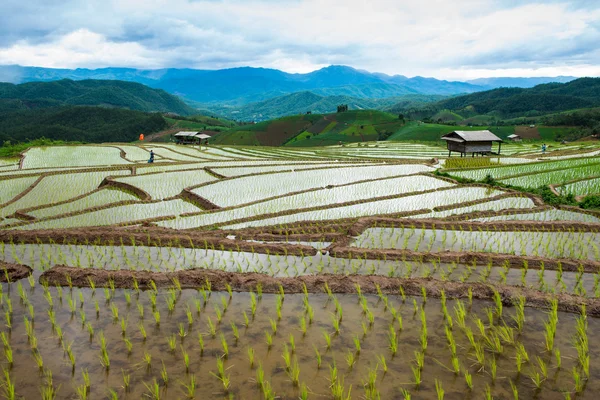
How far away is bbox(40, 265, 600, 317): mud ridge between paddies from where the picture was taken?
432 centimetres

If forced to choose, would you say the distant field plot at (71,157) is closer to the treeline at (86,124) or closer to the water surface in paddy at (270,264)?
the water surface in paddy at (270,264)

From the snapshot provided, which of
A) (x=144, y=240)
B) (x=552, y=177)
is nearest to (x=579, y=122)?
(x=552, y=177)

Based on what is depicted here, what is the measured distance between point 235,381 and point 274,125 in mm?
88170

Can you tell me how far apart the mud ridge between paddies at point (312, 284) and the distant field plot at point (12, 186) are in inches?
417

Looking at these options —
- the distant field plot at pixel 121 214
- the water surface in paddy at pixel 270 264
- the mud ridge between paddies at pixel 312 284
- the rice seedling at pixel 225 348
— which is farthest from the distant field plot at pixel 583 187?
the rice seedling at pixel 225 348

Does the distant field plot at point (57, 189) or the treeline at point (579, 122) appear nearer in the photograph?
the distant field plot at point (57, 189)

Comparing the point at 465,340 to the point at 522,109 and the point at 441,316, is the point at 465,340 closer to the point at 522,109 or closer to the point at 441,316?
the point at 441,316

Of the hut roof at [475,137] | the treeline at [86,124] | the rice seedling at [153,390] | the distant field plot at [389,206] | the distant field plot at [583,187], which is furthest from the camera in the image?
the treeline at [86,124]

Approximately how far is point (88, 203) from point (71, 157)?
14.9m

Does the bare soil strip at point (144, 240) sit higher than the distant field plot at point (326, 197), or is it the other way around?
the distant field plot at point (326, 197)

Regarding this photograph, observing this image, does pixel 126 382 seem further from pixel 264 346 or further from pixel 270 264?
pixel 270 264

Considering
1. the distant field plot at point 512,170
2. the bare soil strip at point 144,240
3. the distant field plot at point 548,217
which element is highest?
the distant field plot at point 512,170

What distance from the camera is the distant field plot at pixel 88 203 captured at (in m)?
11.0

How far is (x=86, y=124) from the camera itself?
306 ft
